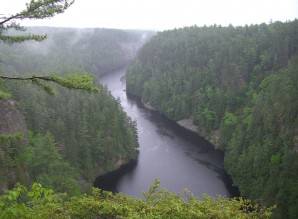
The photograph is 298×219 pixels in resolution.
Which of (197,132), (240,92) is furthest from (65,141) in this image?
(240,92)

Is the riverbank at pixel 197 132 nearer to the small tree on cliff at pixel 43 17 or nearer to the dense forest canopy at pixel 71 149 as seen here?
the dense forest canopy at pixel 71 149

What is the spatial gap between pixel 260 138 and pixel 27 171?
47.5 meters

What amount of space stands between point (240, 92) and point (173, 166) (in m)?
42.0

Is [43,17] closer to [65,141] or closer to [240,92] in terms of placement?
[65,141]

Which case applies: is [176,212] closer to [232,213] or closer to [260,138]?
[232,213]

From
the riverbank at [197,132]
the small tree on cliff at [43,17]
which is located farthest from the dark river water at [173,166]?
the small tree on cliff at [43,17]

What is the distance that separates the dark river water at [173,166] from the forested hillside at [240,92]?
3856 millimetres

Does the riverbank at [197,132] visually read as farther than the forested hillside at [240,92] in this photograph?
Yes

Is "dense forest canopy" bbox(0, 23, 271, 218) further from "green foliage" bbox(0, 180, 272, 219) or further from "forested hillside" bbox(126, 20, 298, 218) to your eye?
"forested hillside" bbox(126, 20, 298, 218)

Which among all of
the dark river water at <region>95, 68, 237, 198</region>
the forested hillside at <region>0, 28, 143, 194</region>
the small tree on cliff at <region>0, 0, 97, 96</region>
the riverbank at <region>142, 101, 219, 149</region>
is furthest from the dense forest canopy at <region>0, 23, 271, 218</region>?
the riverbank at <region>142, 101, 219, 149</region>

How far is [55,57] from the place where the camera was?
171 meters

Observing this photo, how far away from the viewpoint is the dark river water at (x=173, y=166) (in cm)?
6744

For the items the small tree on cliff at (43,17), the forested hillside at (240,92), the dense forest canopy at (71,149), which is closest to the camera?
the small tree on cliff at (43,17)

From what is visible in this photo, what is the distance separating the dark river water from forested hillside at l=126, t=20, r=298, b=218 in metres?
3.86
